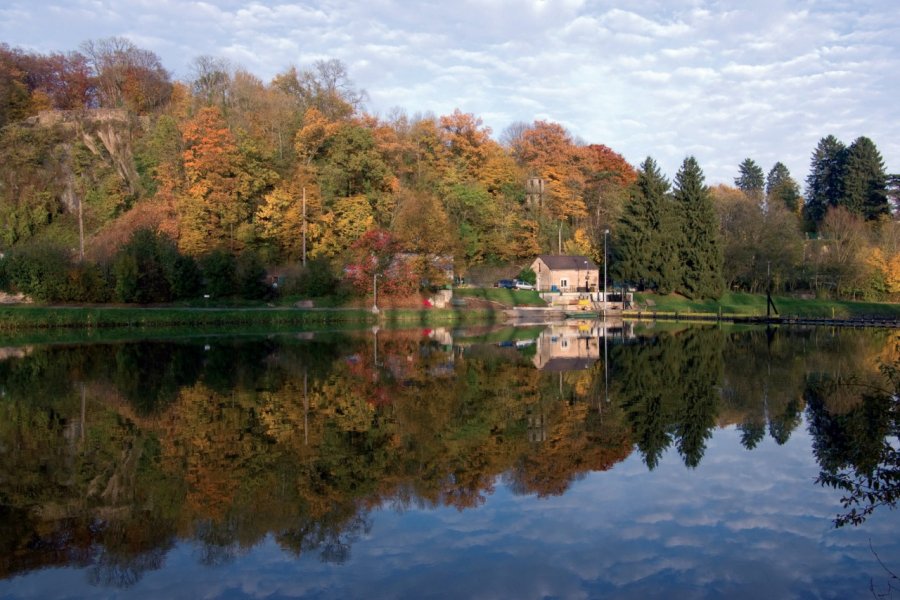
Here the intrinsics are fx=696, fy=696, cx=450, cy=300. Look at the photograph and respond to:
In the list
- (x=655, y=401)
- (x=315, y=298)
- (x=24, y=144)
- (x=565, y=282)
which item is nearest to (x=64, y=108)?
(x=24, y=144)

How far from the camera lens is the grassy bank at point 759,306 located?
5388 cm

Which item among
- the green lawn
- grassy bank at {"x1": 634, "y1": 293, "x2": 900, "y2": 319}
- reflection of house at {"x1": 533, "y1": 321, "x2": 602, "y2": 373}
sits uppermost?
the green lawn

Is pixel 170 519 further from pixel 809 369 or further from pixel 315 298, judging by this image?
pixel 315 298

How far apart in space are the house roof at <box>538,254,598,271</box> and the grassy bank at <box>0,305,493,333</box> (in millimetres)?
21430

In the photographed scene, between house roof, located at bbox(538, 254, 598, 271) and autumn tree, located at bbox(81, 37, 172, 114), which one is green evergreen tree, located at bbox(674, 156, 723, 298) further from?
autumn tree, located at bbox(81, 37, 172, 114)

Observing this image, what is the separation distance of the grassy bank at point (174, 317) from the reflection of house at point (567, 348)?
10686 mm

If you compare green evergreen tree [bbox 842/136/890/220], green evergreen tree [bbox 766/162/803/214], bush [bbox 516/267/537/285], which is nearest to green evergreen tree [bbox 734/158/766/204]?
green evergreen tree [bbox 766/162/803/214]

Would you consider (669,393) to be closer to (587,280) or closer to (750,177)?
(587,280)

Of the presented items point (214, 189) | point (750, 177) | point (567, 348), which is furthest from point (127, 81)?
point (750, 177)

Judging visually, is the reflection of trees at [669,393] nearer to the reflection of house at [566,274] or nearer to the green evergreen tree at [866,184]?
the reflection of house at [566,274]

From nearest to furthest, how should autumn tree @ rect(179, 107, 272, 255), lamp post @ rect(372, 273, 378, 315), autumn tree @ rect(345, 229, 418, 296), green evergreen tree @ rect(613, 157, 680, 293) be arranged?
lamp post @ rect(372, 273, 378, 315), autumn tree @ rect(345, 229, 418, 296), autumn tree @ rect(179, 107, 272, 255), green evergreen tree @ rect(613, 157, 680, 293)

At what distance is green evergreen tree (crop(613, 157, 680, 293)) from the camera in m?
63.6

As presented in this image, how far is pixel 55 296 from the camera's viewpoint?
1955 inches

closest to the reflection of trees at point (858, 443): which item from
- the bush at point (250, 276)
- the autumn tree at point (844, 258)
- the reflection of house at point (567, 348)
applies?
the reflection of house at point (567, 348)
